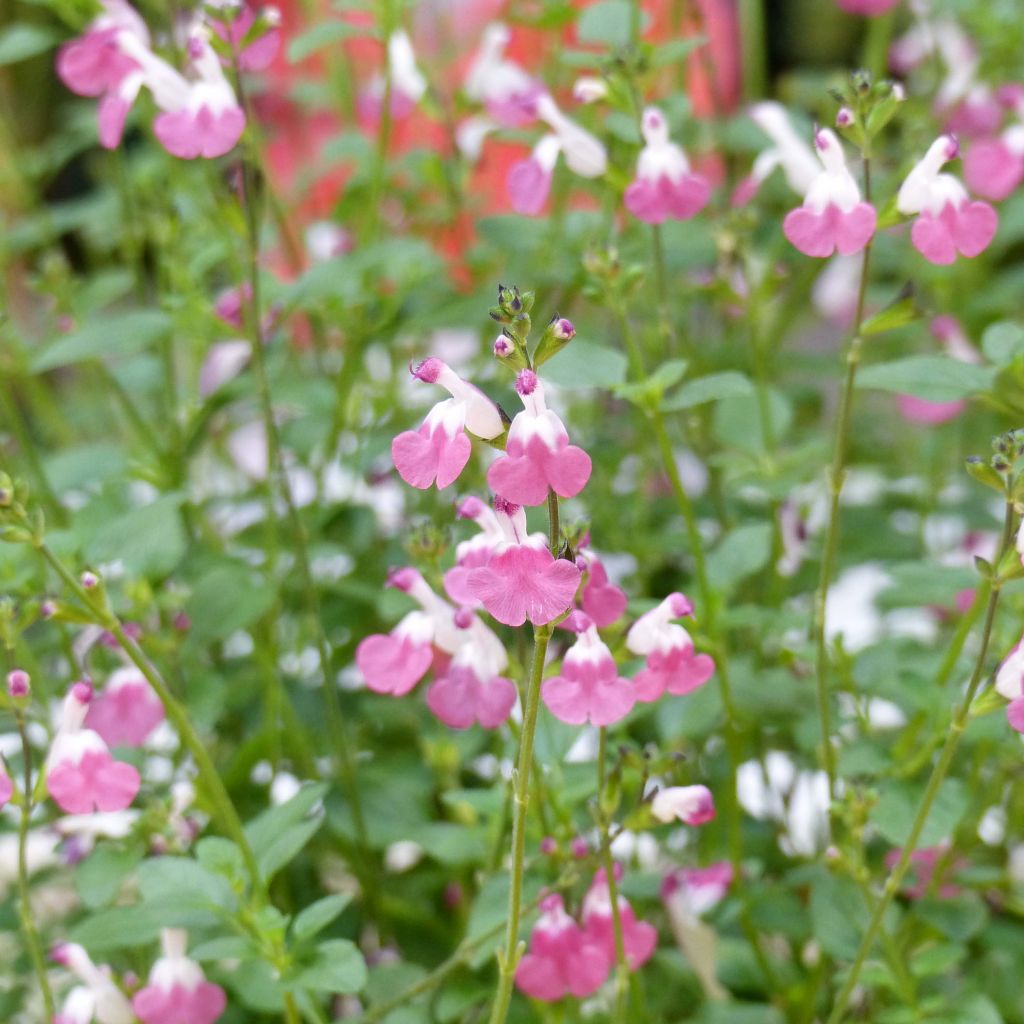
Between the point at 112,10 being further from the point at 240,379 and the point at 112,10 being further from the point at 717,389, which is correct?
the point at 717,389

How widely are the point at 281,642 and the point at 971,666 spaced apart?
0.57m

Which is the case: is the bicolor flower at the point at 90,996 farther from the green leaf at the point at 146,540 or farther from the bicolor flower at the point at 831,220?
the bicolor flower at the point at 831,220

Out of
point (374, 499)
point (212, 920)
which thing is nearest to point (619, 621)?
point (212, 920)

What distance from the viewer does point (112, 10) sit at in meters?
0.93

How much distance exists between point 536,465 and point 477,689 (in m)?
0.18

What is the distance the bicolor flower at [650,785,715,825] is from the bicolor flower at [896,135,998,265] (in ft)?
0.97

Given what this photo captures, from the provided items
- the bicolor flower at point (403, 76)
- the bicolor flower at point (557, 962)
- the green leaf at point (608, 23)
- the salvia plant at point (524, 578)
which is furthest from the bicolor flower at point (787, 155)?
the bicolor flower at point (557, 962)

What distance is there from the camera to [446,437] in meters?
0.57

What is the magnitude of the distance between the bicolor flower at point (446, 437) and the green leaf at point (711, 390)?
20 cm

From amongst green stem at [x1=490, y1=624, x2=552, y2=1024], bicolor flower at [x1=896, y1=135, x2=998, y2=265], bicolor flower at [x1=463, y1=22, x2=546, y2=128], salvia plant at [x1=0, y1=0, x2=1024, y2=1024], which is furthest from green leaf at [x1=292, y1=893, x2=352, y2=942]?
bicolor flower at [x1=463, y1=22, x2=546, y2=128]

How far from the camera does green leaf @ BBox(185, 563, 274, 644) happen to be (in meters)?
0.95

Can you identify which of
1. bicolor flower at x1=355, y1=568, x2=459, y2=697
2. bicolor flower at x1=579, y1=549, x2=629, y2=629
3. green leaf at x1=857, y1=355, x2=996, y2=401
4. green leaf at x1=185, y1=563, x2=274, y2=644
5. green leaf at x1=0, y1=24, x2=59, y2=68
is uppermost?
green leaf at x1=0, y1=24, x2=59, y2=68

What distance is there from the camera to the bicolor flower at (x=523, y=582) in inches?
21.3

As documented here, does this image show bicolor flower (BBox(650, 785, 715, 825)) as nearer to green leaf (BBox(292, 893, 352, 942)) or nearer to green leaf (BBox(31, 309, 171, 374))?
green leaf (BBox(292, 893, 352, 942))
